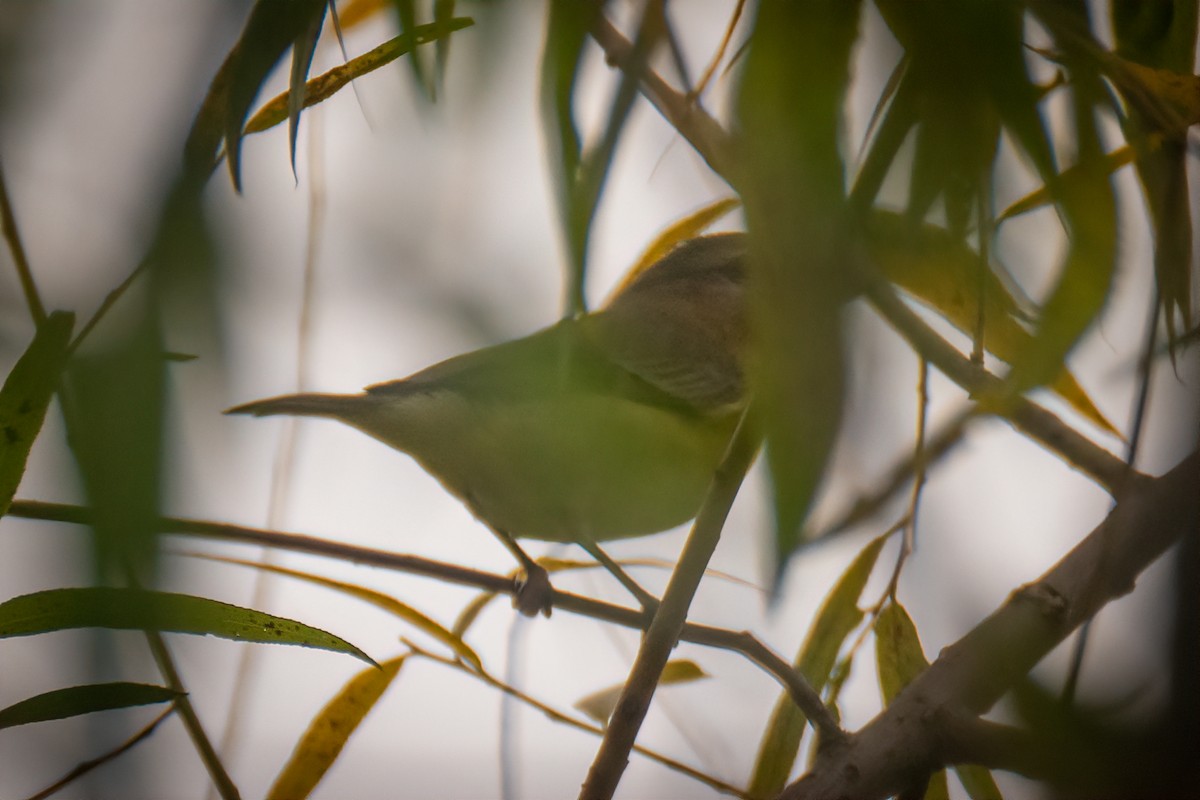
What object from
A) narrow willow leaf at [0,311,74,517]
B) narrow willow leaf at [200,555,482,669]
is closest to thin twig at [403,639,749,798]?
narrow willow leaf at [200,555,482,669]

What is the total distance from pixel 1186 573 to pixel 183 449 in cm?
48

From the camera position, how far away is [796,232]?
428mm

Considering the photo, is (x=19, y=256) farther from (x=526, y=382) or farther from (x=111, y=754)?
(x=526, y=382)

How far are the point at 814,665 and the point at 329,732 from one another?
0.47 meters

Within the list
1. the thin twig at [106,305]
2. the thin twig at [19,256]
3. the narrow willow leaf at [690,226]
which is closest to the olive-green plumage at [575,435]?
the narrow willow leaf at [690,226]

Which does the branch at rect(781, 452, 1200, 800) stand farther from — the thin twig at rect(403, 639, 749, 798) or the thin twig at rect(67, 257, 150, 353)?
the thin twig at rect(67, 257, 150, 353)

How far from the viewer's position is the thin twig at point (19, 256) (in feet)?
1.90

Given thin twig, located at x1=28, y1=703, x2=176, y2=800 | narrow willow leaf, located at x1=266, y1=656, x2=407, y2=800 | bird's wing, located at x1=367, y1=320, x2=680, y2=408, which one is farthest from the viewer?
bird's wing, located at x1=367, y1=320, x2=680, y2=408

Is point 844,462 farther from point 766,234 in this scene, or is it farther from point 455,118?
point 455,118

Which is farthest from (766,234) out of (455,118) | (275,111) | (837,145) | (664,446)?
(664,446)

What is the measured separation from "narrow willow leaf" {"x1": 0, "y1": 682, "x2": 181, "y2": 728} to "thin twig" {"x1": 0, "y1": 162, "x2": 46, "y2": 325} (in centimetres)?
21

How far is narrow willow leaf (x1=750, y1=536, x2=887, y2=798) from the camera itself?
1.00 m

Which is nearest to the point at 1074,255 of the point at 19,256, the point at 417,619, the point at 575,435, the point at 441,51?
the point at 441,51

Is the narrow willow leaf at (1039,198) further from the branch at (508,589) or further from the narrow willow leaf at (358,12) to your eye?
the narrow willow leaf at (358,12)
